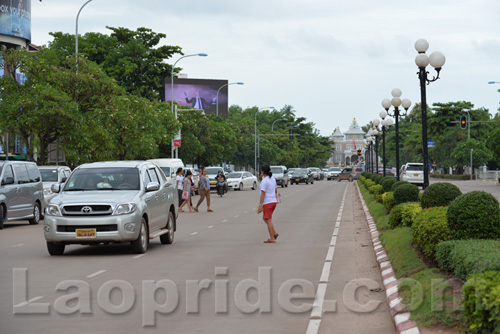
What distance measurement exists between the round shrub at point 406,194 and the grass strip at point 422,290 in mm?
6330

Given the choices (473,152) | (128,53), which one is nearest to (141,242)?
(128,53)

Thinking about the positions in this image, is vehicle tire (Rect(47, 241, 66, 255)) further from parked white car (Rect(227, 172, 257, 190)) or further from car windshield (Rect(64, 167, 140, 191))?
parked white car (Rect(227, 172, 257, 190))

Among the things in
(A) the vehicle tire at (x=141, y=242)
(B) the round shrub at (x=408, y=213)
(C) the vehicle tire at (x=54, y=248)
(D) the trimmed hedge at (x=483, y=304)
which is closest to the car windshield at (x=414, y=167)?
(B) the round shrub at (x=408, y=213)

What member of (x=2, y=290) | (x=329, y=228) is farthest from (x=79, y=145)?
(x=2, y=290)

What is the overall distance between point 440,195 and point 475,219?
184 inches

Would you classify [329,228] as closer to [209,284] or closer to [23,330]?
[209,284]

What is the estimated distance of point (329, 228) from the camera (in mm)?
21891

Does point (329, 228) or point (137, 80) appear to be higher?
point (137, 80)

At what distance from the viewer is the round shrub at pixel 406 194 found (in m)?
19.8

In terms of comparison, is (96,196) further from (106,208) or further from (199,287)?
(199,287)

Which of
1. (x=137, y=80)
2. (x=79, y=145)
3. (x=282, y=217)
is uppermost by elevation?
(x=137, y=80)

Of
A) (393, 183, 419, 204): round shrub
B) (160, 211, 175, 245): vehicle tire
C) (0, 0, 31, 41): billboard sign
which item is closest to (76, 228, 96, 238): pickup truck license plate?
(160, 211, 175, 245): vehicle tire

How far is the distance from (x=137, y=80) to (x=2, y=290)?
222ft

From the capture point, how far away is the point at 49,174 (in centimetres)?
2862
